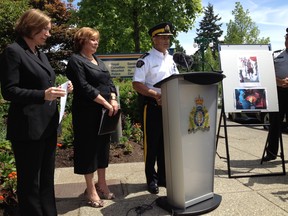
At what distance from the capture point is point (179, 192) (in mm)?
3020

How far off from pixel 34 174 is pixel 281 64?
3.92 metres

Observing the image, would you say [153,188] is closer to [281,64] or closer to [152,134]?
[152,134]

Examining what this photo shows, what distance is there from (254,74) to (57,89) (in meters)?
3.06

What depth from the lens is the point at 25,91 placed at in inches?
89.4

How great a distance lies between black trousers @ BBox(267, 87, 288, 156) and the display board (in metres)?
0.54

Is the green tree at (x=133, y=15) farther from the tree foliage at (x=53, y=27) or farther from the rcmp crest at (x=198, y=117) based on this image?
the rcmp crest at (x=198, y=117)

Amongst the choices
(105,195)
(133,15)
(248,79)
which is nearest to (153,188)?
(105,195)

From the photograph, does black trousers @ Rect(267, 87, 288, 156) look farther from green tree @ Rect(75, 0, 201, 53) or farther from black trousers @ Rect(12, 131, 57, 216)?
green tree @ Rect(75, 0, 201, 53)

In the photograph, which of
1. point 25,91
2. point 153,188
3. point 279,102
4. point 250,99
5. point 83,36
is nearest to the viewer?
point 25,91

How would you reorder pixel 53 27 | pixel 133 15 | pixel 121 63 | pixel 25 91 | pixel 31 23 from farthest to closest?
1. pixel 53 27
2. pixel 133 15
3. pixel 121 63
4. pixel 31 23
5. pixel 25 91

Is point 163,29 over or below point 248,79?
over

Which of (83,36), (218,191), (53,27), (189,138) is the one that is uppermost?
(53,27)

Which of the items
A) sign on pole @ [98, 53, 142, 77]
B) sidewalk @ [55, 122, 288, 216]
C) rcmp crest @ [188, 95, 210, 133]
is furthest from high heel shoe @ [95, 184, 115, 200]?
sign on pole @ [98, 53, 142, 77]

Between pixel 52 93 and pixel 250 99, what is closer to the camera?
pixel 52 93
